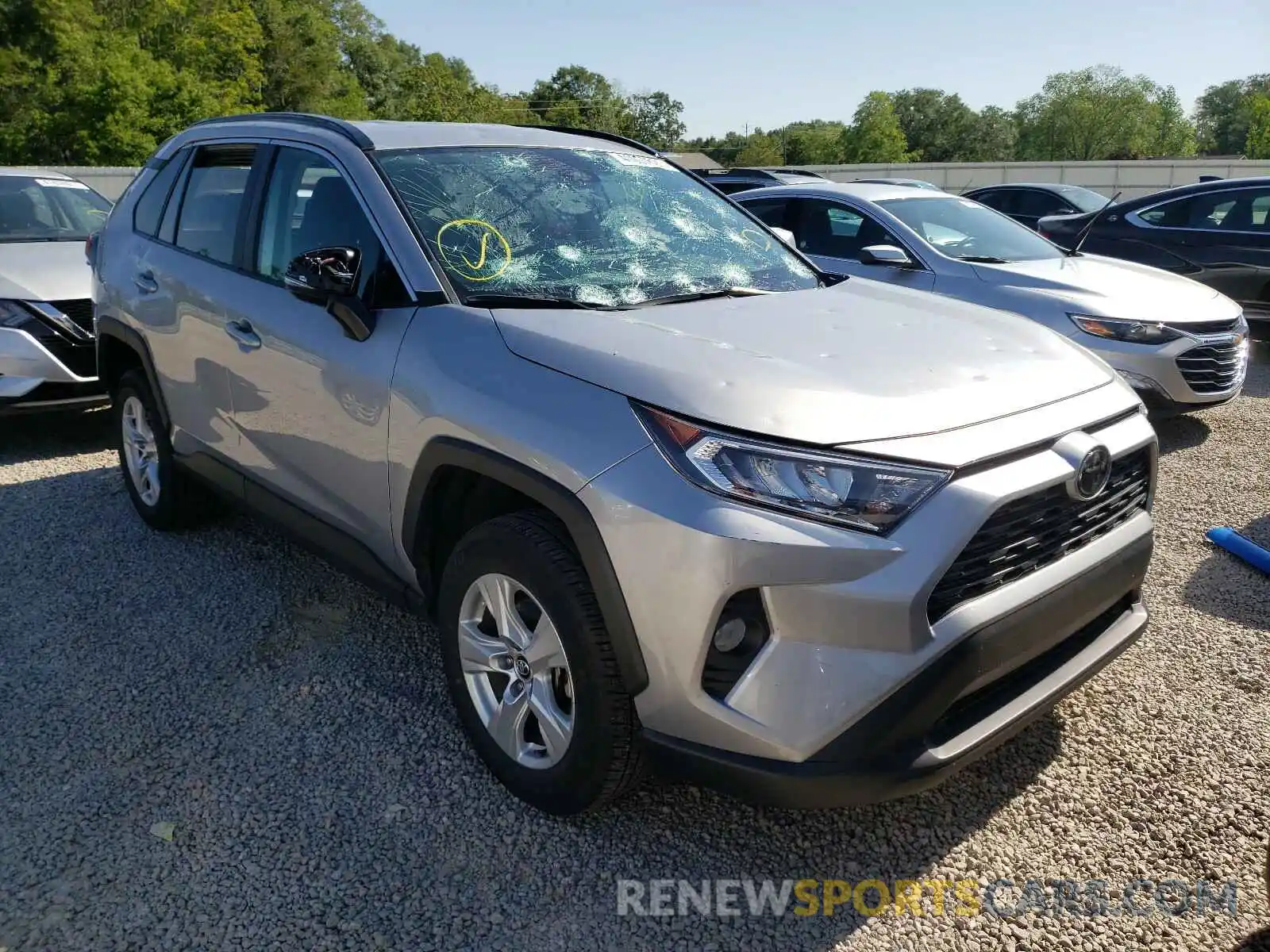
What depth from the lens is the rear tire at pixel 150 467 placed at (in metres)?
4.44

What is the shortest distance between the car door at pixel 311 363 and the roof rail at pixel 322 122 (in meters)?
0.11

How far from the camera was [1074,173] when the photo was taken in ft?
103

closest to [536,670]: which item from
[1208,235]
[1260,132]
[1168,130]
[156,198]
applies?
[156,198]

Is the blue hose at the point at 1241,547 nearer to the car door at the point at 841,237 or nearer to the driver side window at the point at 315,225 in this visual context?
the car door at the point at 841,237

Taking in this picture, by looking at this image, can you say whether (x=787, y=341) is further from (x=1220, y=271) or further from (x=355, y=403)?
(x=1220, y=271)

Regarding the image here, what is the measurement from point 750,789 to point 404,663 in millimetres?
1706

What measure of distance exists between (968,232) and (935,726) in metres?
5.39

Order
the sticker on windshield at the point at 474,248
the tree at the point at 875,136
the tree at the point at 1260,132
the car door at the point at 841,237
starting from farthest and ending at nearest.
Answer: the tree at the point at 875,136 → the tree at the point at 1260,132 → the car door at the point at 841,237 → the sticker on windshield at the point at 474,248

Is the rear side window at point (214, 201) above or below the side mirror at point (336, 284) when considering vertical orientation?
above

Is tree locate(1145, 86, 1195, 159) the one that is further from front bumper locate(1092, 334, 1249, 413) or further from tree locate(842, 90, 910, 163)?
front bumper locate(1092, 334, 1249, 413)

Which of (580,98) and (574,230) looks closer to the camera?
(574,230)

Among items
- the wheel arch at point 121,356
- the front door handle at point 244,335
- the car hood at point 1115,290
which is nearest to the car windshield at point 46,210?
the wheel arch at point 121,356

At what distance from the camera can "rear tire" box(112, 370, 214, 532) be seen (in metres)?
4.44

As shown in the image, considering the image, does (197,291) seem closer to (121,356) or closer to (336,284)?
(121,356)
